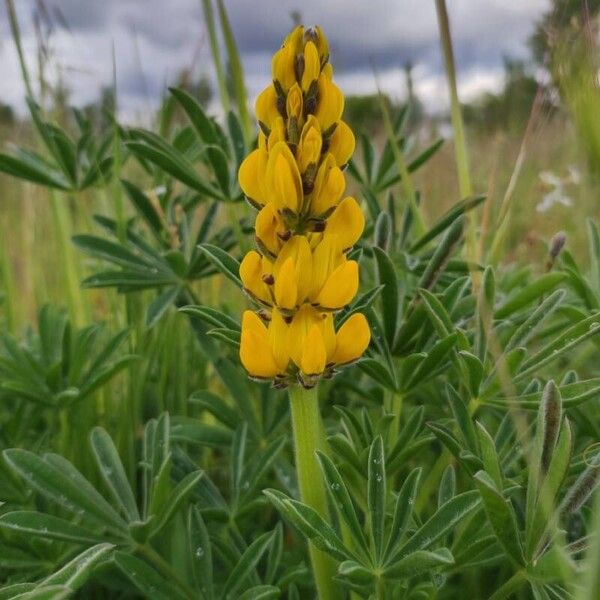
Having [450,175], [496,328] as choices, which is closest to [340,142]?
[496,328]

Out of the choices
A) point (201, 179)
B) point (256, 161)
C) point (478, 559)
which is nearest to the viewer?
point (256, 161)

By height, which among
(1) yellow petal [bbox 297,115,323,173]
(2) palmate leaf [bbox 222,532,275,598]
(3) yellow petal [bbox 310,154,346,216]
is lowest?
(2) palmate leaf [bbox 222,532,275,598]

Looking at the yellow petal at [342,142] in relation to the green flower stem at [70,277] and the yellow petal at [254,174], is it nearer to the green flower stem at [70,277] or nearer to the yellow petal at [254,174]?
the yellow petal at [254,174]

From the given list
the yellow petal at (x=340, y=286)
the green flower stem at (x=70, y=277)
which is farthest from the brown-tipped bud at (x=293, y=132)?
the green flower stem at (x=70, y=277)

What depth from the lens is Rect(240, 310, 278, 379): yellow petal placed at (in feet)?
1.90

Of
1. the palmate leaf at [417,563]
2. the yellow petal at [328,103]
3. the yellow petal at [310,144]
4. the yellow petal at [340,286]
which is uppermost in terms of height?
the yellow petal at [328,103]

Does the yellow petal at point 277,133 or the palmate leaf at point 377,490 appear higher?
the yellow petal at point 277,133

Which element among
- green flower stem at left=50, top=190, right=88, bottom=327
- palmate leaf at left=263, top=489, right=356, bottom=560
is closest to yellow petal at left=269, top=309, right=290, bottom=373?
palmate leaf at left=263, top=489, right=356, bottom=560

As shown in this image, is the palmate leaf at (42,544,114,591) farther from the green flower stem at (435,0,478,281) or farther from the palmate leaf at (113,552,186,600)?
the green flower stem at (435,0,478,281)

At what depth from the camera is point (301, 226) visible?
596 millimetres

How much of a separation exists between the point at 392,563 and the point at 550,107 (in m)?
0.62

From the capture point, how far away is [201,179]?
103 cm

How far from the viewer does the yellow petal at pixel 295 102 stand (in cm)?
57

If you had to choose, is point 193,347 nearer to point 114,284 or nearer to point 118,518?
point 114,284
